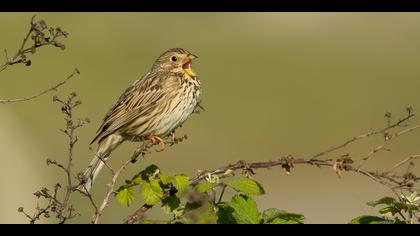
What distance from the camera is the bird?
902 centimetres

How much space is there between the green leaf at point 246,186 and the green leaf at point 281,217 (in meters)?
0.13

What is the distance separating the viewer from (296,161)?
4621mm

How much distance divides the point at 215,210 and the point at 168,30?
1466 inches

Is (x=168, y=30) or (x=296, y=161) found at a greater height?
(x=168, y=30)

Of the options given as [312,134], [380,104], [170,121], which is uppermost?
[380,104]

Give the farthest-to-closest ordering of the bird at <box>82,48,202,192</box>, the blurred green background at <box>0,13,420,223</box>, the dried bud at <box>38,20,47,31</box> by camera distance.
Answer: the blurred green background at <box>0,13,420,223</box> → the bird at <box>82,48,202,192</box> → the dried bud at <box>38,20,47,31</box>

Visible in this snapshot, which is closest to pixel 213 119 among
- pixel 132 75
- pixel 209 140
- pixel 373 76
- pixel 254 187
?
pixel 209 140

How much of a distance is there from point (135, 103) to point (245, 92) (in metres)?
23.2

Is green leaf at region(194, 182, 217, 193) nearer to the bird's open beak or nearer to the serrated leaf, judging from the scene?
the serrated leaf

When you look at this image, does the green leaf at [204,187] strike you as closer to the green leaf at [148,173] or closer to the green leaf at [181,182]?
the green leaf at [181,182]

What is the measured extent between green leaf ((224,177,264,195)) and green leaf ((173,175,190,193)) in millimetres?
194

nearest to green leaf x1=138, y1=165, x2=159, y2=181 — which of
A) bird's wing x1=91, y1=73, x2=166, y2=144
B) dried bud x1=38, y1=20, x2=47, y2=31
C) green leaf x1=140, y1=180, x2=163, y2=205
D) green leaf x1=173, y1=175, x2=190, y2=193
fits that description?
green leaf x1=140, y1=180, x2=163, y2=205

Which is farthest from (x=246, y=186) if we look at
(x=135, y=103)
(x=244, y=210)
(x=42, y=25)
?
(x=135, y=103)
